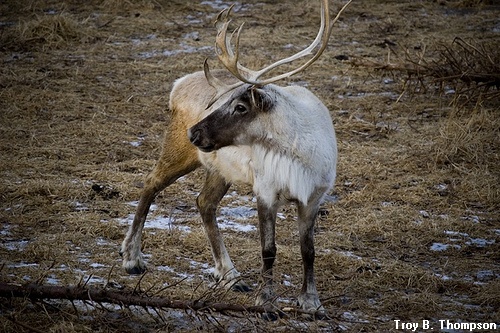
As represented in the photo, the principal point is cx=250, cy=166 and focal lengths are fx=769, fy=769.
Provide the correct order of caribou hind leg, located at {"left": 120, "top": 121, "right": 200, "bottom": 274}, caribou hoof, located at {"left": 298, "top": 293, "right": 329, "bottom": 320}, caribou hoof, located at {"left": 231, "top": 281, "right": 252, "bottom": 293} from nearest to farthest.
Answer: caribou hoof, located at {"left": 298, "top": 293, "right": 329, "bottom": 320}
caribou hoof, located at {"left": 231, "top": 281, "right": 252, "bottom": 293}
caribou hind leg, located at {"left": 120, "top": 121, "right": 200, "bottom": 274}

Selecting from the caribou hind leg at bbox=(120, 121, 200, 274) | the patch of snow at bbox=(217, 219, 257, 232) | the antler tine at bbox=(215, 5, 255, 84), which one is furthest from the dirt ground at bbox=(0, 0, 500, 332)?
the antler tine at bbox=(215, 5, 255, 84)

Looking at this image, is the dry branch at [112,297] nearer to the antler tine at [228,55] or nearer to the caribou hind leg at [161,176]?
the caribou hind leg at [161,176]

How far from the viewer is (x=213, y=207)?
602 cm

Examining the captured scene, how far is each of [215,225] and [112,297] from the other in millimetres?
1632

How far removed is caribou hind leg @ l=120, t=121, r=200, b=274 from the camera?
584 centimetres

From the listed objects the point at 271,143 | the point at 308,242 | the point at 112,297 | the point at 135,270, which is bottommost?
the point at 135,270

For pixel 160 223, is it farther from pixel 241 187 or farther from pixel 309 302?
pixel 309 302

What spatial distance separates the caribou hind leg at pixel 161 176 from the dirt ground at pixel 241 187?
119mm

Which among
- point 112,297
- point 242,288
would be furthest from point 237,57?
point 112,297

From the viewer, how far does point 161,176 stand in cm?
610

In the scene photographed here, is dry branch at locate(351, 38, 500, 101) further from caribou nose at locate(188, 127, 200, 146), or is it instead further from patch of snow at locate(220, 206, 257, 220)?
caribou nose at locate(188, 127, 200, 146)

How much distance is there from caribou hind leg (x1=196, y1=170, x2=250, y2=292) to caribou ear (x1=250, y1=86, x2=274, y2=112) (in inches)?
35.6

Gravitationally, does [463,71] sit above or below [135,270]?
above

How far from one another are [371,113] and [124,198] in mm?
3295
